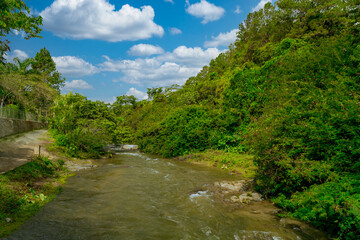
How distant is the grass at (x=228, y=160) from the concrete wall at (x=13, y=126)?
1672 centimetres

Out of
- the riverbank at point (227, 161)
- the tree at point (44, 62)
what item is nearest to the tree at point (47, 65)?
the tree at point (44, 62)

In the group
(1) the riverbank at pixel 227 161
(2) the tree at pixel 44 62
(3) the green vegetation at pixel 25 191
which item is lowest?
(1) the riverbank at pixel 227 161

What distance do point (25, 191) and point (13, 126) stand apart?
17538 mm

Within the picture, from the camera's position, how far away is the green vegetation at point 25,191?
610cm

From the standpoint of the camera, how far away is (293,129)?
7.77m

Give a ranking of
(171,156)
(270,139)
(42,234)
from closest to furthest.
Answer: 1. (42,234)
2. (270,139)
3. (171,156)

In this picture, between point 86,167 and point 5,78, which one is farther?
→ point 5,78

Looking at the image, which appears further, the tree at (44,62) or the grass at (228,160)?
the tree at (44,62)

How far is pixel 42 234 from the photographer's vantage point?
5535 millimetres

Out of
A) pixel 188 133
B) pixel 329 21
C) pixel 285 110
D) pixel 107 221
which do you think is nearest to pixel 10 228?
pixel 107 221

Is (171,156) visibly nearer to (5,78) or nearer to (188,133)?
(188,133)

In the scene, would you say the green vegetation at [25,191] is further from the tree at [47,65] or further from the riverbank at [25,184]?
the tree at [47,65]

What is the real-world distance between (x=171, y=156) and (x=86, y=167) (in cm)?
1090

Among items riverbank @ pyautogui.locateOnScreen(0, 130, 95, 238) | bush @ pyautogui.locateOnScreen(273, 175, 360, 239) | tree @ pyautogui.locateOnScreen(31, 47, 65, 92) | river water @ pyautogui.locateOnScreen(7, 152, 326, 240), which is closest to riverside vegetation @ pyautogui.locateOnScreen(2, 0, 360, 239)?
bush @ pyautogui.locateOnScreen(273, 175, 360, 239)
